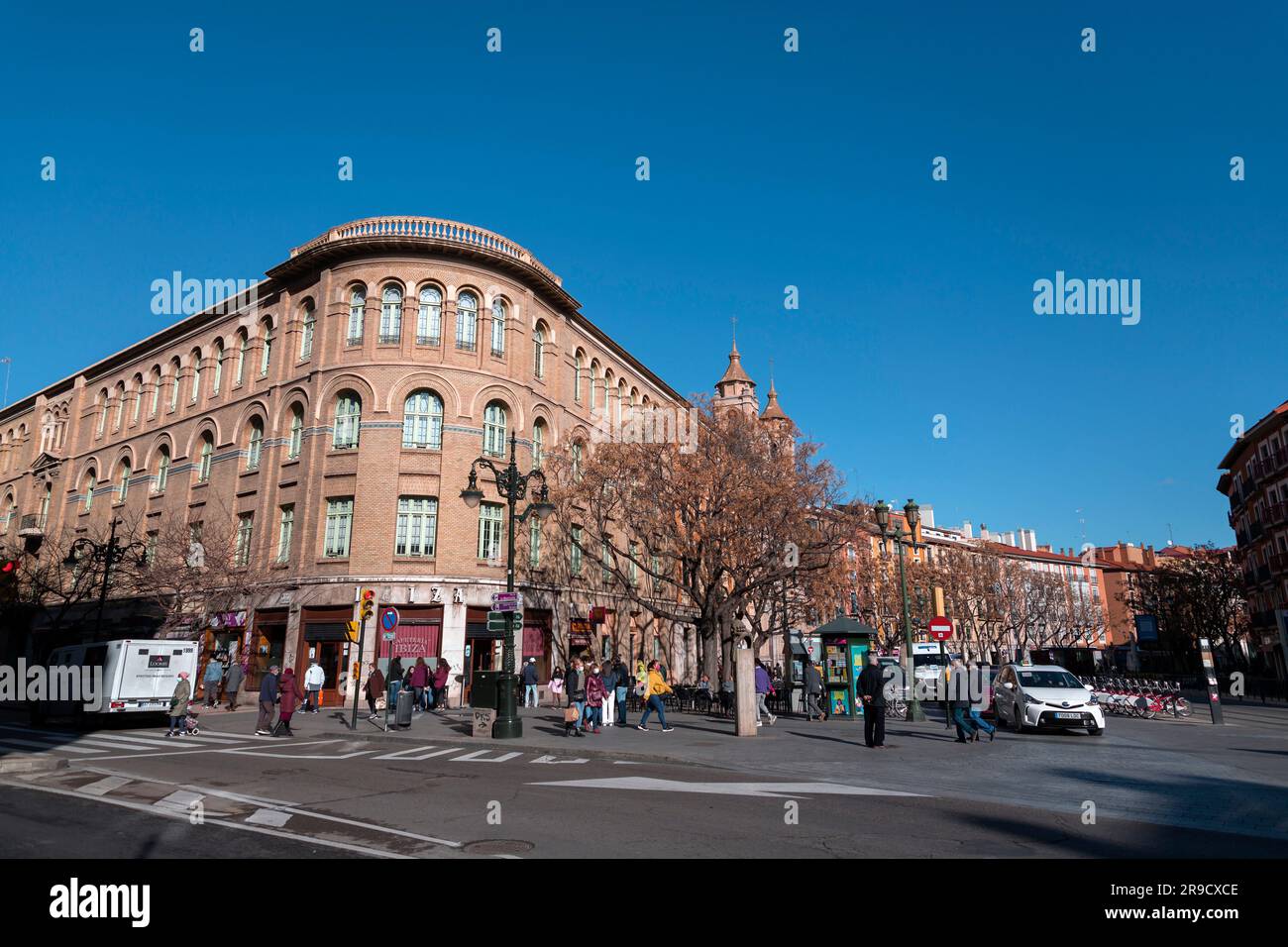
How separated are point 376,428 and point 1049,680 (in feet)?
78.6

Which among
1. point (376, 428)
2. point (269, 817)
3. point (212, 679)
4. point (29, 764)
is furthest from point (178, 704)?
point (376, 428)

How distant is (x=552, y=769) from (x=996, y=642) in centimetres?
5813

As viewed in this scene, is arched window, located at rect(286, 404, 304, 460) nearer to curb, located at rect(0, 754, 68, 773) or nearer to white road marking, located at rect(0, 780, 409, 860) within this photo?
curb, located at rect(0, 754, 68, 773)

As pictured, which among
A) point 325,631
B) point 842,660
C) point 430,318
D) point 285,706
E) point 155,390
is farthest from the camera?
point 155,390

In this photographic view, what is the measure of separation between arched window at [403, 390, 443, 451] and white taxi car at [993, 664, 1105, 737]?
21.2 metres

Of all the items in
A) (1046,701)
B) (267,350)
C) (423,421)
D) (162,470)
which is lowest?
(1046,701)

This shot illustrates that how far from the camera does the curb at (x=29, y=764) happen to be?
11.4 m

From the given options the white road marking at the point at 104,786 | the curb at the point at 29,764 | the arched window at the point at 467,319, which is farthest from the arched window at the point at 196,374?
the white road marking at the point at 104,786

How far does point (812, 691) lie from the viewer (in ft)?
71.3

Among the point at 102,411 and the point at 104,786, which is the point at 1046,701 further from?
the point at 102,411

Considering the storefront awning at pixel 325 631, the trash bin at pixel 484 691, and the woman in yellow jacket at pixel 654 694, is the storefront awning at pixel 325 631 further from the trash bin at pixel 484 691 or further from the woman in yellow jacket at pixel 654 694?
the woman in yellow jacket at pixel 654 694

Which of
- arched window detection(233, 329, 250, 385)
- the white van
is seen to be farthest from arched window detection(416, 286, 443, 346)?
the white van

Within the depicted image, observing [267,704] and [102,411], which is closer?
[267,704]

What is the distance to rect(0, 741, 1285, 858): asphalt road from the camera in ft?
22.8
